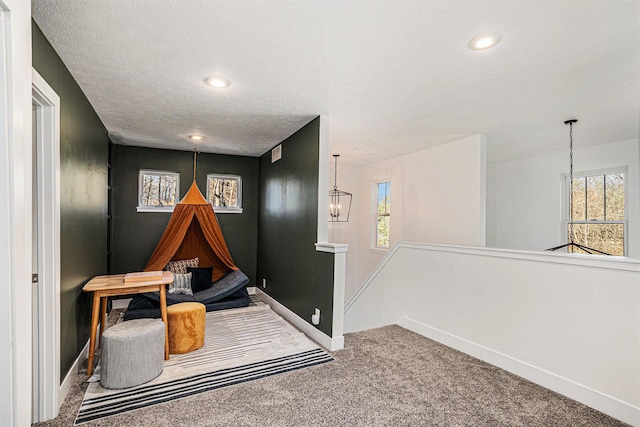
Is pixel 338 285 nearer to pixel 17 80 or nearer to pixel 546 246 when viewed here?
pixel 17 80

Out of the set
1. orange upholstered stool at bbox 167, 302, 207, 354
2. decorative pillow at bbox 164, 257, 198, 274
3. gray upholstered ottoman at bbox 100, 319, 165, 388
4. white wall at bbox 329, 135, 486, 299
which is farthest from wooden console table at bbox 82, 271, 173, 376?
white wall at bbox 329, 135, 486, 299

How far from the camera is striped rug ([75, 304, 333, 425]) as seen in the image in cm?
234

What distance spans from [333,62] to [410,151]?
3.14 metres

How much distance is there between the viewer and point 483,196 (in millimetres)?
4012

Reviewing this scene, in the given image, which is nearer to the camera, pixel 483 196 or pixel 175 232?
pixel 483 196

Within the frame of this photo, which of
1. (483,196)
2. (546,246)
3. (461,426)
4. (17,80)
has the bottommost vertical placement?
(461,426)

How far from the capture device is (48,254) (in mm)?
2107

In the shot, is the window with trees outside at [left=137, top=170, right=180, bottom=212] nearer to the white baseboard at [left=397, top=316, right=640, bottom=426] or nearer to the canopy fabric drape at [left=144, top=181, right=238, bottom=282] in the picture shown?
the canopy fabric drape at [left=144, top=181, right=238, bottom=282]

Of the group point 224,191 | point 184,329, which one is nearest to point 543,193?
point 224,191

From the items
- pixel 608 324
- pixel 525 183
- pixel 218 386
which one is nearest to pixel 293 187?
pixel 218 386

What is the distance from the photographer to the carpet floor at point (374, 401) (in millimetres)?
2148

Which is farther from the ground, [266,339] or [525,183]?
[525,183]

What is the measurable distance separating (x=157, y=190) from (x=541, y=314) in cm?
554

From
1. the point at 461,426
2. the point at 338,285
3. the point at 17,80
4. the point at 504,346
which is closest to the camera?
the point at 17,80
